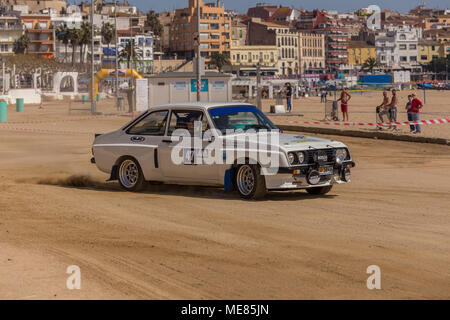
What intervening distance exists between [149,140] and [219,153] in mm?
1569

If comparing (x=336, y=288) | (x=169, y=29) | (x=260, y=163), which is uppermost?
(x=169, y=29)

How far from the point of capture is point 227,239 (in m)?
9.69

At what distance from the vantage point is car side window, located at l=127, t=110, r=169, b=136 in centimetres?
1413

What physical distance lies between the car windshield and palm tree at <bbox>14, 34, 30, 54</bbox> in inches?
5563

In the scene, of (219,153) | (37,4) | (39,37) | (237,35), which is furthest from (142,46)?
(219,153)

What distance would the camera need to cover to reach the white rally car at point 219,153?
12633 mm

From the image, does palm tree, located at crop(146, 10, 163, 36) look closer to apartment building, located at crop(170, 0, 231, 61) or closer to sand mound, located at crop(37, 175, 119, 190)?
apartment building, located at crop(170, 0, 231, 61)

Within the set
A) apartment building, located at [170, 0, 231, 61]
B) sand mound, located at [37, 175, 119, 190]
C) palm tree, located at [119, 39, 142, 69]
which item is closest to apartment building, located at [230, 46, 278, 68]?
apartment building, located at [170, 0, 231, 61]

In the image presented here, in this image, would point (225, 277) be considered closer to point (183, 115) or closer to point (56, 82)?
point (183, 115)

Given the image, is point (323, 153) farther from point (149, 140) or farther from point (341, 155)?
point (149, 140)

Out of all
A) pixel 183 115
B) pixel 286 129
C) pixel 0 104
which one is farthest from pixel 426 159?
pixel 0 104

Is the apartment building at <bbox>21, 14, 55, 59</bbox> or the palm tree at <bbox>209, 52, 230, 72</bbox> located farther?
the palm tree at <bbox>209, 52, 230, 72</bbox>

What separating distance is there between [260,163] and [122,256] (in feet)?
14.1

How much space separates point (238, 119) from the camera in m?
13.7
